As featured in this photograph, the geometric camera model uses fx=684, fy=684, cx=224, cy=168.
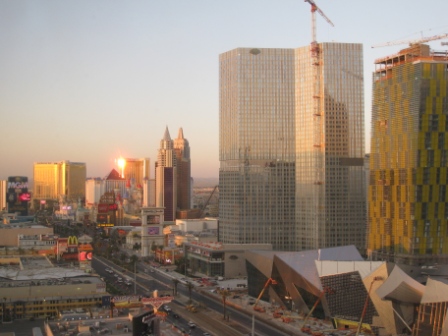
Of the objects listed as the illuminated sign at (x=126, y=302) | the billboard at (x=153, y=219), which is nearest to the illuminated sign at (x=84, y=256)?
the billboard at (x=153, y=219)

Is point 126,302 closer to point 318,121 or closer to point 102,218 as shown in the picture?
point 318,121

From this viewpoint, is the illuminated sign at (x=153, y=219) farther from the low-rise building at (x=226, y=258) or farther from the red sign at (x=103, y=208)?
the red sign at (x=103, y=208)

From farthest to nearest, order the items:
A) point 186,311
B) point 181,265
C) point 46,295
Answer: point 181,265
point 46,295
point 186,311

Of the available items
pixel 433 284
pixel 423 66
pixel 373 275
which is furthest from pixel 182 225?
pixel 433 284

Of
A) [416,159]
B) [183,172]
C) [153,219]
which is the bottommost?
[153,219]

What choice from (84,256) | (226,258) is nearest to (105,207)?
(84,256)

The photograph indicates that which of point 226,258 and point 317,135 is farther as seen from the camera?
point 317,135

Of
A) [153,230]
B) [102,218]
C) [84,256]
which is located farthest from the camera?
[102,218]
